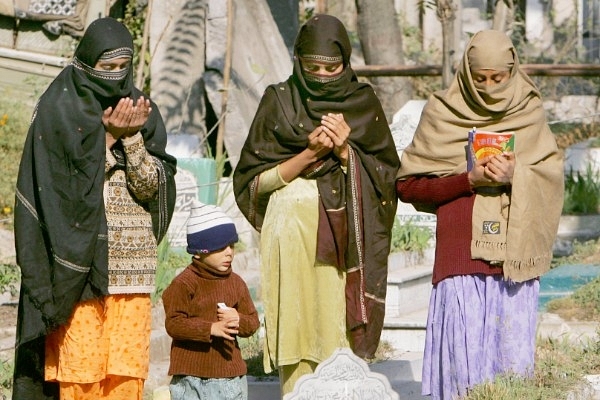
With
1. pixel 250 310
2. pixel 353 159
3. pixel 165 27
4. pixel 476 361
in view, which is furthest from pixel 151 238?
pixel 165 27

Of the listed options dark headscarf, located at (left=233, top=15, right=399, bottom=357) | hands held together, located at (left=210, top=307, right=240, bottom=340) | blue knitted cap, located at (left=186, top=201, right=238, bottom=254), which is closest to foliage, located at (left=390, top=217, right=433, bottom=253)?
dark headscarf, located at (left=233, top=15, right=399, bottom=357)

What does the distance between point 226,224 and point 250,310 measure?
39cm

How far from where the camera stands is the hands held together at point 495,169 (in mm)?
5594

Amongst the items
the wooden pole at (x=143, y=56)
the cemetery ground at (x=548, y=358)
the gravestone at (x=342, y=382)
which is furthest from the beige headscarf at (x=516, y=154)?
the wooden pole at (x=143, y=56)

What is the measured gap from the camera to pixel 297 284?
587 cm

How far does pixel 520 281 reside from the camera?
5707 millimetres

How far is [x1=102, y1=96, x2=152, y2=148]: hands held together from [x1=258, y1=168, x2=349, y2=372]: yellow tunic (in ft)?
2.33

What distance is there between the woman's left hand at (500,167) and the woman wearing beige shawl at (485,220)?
0.11 feet

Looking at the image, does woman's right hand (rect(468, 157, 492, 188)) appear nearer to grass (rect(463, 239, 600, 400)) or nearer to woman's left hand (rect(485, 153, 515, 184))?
woman's left hand (rect(485, 153, 515, 184))

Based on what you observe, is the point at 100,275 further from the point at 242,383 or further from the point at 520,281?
the point at 520,281

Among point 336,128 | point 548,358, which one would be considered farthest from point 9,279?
point 548,358

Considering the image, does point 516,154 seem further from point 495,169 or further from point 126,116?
point 126,116

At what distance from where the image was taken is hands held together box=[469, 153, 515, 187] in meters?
5.59

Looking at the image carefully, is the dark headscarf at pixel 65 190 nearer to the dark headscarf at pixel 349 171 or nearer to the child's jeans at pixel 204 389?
the child's jeans at pixel 204 389
